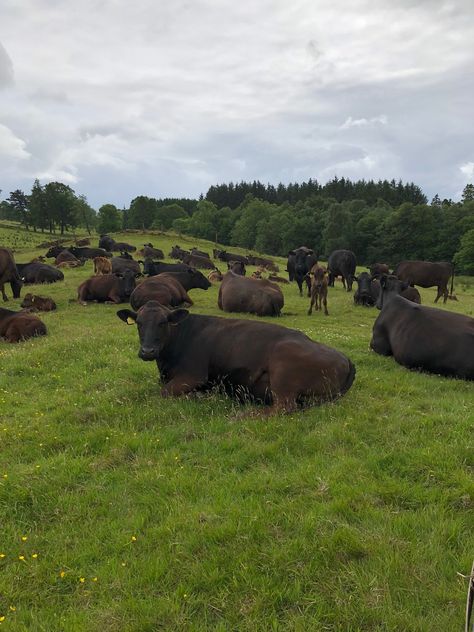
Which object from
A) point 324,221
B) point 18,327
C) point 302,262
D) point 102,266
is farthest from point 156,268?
point 324,221

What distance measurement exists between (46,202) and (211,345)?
91.6 metres

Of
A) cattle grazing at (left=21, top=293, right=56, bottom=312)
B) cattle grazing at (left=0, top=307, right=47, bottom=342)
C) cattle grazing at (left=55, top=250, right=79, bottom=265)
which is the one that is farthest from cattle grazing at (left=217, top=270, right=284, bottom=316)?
cattle grazing at (left=55, top=250, right=79, bottom=265)

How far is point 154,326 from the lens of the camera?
798 cm

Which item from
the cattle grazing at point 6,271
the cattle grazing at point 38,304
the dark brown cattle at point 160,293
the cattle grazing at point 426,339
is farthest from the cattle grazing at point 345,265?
the cattle grazing at point 6,271

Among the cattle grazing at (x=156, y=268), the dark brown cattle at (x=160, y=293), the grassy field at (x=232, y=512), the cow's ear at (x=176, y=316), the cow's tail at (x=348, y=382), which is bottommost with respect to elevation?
the grassy field at (x=232, y=512)

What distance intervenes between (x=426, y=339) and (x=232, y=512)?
22.2ft

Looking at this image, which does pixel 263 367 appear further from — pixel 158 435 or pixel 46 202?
pixel 46 202

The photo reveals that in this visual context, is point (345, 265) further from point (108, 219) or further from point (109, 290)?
point (108, 219)

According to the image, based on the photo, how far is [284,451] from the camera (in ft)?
18.5

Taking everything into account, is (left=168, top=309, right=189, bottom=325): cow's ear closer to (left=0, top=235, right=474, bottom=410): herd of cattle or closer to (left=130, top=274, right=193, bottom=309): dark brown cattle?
(left=0, top=235, right=474, bottom=410): herd of cattle

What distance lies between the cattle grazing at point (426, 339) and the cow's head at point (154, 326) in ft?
16.1

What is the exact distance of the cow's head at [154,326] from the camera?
7747 mm

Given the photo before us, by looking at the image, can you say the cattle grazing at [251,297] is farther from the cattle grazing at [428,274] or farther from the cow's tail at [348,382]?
the cattle grazing at [428,274]

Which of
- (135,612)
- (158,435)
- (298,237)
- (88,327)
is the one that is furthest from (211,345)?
(298,237)
